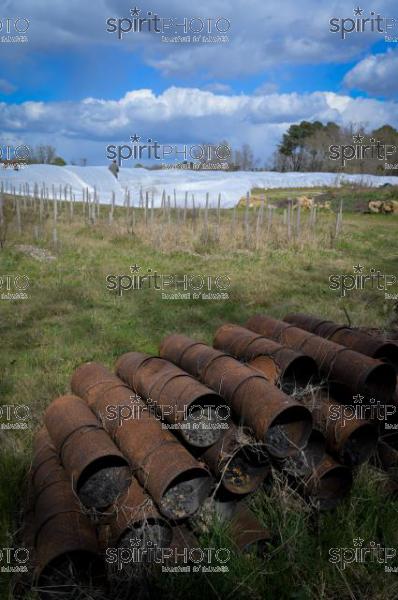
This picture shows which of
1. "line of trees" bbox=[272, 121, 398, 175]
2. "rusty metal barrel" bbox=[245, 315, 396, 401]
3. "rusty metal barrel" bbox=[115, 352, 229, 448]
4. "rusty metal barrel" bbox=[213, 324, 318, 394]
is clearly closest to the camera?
"rusty metal barrel" bbox=[115, 352, 229, 448]

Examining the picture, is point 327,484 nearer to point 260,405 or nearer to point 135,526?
point 260,405

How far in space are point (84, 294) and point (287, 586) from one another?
6.70m

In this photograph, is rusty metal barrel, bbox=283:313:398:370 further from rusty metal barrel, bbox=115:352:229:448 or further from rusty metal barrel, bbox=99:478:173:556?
rusty metal barrel, bbox=99:478:173:556

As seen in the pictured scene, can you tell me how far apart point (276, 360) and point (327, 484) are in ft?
3.05

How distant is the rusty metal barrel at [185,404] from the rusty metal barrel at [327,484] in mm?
673

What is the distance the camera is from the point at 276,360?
11.8 ft

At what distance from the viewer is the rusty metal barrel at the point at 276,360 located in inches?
140

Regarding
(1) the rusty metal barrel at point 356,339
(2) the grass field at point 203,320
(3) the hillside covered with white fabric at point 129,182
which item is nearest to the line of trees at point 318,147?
(3) the hillside covered with white fabric at point 129,182

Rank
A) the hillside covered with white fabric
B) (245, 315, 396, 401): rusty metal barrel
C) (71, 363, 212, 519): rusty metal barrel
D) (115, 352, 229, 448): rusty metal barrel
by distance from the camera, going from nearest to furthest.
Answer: (71, 363, 212, 519): rusty metal barrel → (115, 352, 229, 448): rusty metal barrel → (245, 315, 396, 401): rusty metal barrel → the hillside covered with white fabric

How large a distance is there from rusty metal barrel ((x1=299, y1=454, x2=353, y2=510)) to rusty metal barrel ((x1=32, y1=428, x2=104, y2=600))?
1339mm

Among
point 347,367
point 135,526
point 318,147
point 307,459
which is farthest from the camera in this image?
point 318,147

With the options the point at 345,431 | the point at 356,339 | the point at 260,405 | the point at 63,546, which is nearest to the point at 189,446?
the point at 260,405

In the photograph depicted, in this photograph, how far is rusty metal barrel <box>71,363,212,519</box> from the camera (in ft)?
8.64

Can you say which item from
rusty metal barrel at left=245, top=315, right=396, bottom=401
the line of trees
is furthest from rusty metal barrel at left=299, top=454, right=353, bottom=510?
the line of trees
